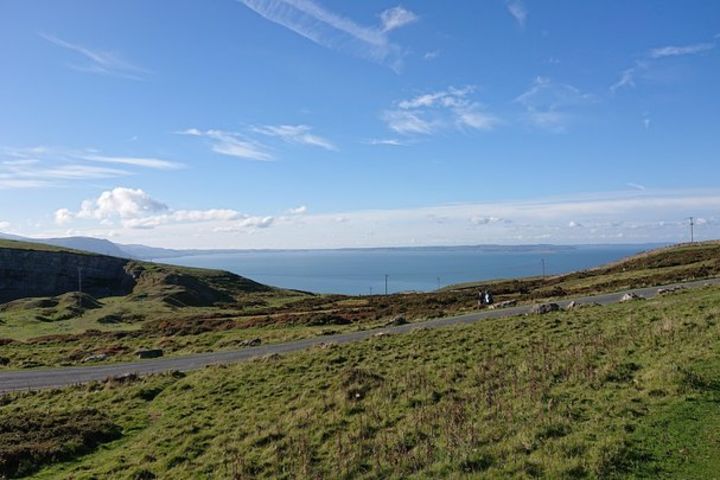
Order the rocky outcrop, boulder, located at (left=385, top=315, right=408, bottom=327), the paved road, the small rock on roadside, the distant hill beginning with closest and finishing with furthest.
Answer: the paved road
the small rock on roadside
boulder, located at (left=385, top=315, right=408, bottom=327)
the distant hill
the rocky outcrop

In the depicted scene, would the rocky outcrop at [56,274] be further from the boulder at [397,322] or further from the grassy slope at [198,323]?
the boulder at [397,322]

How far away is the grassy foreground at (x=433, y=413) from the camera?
10.5m

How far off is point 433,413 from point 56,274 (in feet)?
465

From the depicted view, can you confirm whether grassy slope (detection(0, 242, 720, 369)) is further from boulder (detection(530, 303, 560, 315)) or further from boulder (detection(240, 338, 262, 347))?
boulder (detection(530, 303, 560, 315))

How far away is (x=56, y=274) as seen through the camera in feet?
435

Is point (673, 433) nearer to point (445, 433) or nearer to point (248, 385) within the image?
point (445, 433)

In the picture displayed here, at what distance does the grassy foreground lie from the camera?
10.5 metres

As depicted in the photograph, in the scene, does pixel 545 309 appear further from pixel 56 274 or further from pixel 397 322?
pixel 56 274

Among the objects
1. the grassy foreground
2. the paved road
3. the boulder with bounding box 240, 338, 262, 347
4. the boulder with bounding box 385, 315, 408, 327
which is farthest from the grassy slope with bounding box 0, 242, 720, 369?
the grassy foreground

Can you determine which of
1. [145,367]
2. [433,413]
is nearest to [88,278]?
[145,367]

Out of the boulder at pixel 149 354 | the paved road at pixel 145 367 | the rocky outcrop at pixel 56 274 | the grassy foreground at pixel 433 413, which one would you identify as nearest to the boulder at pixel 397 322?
the paved road at pixel 145 367

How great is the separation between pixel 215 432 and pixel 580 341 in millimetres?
14076

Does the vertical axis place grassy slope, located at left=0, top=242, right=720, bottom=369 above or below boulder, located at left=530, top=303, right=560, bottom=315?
below

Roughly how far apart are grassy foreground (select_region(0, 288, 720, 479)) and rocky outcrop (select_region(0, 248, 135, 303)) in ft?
378
